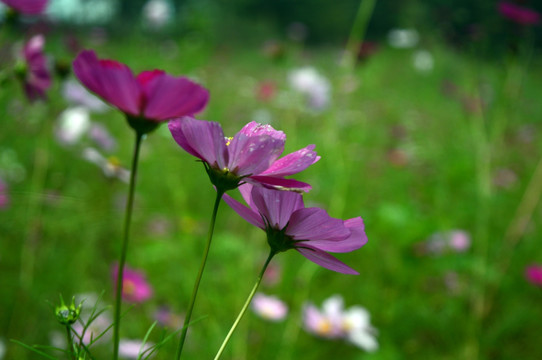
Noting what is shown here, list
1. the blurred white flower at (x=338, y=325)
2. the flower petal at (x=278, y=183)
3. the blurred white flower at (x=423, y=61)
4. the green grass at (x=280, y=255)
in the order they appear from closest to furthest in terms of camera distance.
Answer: the flower petal at (x=278, y=183), the blurred white flower at (x=338, y=325), the green grass at (x=280, y=255), the blurred white flower at (x=423, y=61)

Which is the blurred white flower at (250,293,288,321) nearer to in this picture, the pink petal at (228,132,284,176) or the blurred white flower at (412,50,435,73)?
the pink petal at (228,132,284,176)

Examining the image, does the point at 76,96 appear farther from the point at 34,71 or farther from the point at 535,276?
the point at 535,276

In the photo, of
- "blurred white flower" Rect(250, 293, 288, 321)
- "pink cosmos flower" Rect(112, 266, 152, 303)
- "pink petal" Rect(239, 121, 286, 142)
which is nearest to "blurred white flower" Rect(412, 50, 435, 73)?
"blurred white flower" Rect(250, 293, 288, 321)

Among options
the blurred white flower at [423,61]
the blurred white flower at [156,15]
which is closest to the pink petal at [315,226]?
the blurred white flower at [156,15]

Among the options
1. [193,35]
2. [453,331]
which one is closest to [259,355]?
[453,331]

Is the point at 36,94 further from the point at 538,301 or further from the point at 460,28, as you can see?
the point at 538,301

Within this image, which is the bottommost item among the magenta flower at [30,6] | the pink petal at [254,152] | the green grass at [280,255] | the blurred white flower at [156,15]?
the green grass at [280,255]

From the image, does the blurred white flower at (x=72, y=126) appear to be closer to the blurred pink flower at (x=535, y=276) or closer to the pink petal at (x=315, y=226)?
the pink petal at (x=315, y=226)
